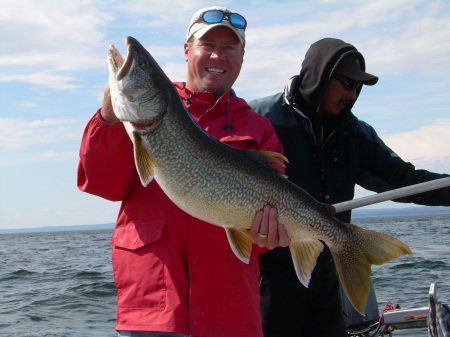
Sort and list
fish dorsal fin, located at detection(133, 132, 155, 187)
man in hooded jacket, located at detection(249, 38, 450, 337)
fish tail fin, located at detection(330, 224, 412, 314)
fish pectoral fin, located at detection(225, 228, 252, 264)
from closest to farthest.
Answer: fish dorsal fin, located at detection(133, 132, 155, 187)
fish pectoral fin, located at detection(225, 228, 252, 264)
fish tail fin, located at detection(330, 224, 412, 314)
man in hooded jacket, located at detection(249, 38, 450, 337)

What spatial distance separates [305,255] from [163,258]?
1069 millimetres

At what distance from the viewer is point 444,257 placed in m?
21.0

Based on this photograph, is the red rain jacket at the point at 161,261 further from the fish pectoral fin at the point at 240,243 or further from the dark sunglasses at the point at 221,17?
the dark sunglasses at the point at 221,17

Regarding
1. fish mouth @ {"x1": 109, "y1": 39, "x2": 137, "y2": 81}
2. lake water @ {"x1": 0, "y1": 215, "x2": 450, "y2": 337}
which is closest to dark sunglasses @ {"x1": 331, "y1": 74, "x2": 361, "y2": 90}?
fish mouth @ {"x1": 109, "y1": 39, "x2": 137, "y2": 81}

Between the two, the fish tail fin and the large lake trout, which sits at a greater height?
the large lake trout

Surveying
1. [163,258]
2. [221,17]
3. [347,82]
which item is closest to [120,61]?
[221,17]

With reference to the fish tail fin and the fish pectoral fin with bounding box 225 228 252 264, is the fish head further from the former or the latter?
the fish tail fin

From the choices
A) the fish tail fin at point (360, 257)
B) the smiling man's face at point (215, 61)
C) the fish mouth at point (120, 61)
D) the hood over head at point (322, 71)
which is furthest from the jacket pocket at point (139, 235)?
the hood over head at point (322, 71)

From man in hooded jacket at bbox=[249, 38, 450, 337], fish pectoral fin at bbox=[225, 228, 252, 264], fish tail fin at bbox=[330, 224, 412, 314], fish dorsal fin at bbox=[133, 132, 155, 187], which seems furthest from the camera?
man in hooded jacket at bbox=[249, 38, 450, 337]

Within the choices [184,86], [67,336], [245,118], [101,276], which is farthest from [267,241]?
[101,276]

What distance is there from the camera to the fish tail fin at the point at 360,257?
3.86 metres

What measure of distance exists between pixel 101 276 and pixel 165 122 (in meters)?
17.3

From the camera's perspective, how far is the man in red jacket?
11.0ft

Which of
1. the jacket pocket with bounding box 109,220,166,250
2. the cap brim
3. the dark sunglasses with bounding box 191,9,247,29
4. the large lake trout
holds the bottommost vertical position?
the jacket pocket with bounding box 109,220,166,250
